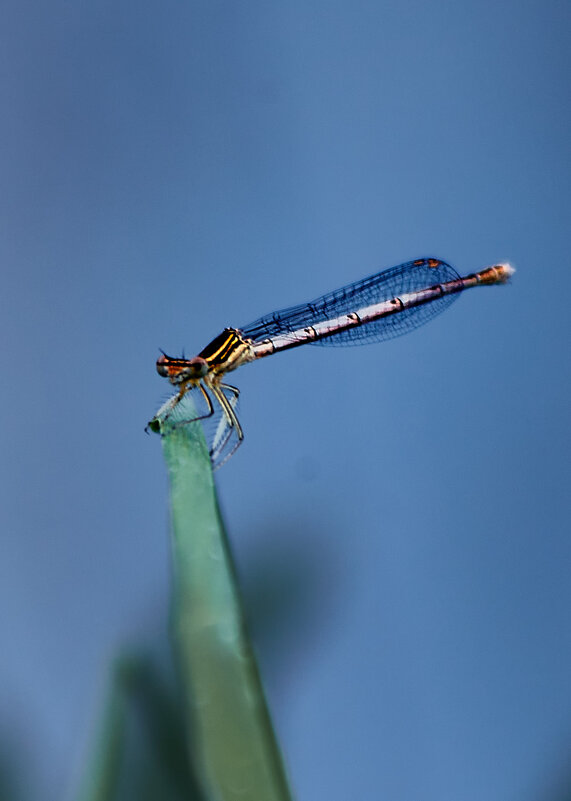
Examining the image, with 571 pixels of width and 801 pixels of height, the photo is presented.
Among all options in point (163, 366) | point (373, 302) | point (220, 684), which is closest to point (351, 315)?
point (373, 302)

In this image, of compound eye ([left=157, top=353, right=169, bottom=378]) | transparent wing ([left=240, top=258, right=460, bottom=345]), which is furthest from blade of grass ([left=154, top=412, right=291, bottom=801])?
transparent wing ([left=240, top=258, right=460, bottom=345])

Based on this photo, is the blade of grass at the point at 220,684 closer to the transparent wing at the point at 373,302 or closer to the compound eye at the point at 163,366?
the compound eye at the point at 163,366

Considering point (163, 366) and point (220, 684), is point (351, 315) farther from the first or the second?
point (220, 684)

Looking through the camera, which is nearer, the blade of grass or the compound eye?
the blade of grass

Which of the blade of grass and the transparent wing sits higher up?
the transparent wing

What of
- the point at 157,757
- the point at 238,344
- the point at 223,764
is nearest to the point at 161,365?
the point at 238,344

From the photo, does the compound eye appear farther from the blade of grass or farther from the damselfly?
the blade of grass
